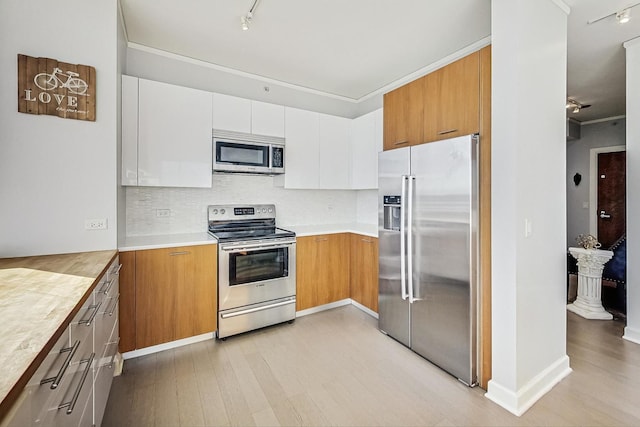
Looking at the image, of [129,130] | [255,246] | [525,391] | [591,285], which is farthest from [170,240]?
[591,285]

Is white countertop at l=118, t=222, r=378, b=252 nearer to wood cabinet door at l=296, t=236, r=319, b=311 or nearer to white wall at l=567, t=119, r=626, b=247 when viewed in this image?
wood cabinet door at l=296, t=236, r=319, b=311

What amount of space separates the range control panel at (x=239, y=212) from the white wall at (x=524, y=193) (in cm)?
240

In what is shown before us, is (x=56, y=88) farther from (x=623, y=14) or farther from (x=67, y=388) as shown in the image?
(x=623, y=14)

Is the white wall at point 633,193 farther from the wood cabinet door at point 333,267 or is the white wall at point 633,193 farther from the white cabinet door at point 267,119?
the white cabinet door at point 267,119

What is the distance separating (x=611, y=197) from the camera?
206 inches

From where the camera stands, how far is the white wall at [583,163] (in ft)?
17.0

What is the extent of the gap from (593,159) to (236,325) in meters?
6.69

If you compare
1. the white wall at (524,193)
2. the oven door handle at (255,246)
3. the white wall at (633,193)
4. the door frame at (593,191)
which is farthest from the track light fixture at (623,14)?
the door frame at (593,191)

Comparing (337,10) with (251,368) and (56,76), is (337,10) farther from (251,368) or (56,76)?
(251,368)

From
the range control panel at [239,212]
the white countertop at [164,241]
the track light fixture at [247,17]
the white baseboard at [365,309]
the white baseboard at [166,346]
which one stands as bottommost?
the white baseboard at [166,346]

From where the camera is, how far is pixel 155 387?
2.08m

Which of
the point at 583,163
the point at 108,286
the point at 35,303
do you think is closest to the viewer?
the point at 35,303

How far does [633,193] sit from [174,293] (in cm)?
429

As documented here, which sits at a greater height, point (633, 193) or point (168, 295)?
point (633, 193)
